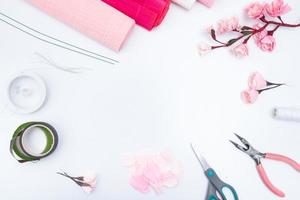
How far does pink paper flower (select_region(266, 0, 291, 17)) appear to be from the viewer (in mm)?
1053

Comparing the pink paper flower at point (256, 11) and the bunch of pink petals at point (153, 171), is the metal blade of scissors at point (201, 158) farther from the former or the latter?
the pink paper flower at point (256, 11)

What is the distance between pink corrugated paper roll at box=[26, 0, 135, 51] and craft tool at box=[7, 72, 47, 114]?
15 cm

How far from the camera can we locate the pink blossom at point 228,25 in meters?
1.06

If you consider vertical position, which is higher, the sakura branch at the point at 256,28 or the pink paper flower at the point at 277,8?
the pink paper flower at the point at 277,8

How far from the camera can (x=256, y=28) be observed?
1.08 m

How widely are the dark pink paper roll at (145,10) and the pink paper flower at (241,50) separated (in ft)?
0.58

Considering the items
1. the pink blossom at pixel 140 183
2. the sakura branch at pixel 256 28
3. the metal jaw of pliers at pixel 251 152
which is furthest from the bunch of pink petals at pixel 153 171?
the sakura branch at pixel 256 28

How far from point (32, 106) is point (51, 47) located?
0.44 feet

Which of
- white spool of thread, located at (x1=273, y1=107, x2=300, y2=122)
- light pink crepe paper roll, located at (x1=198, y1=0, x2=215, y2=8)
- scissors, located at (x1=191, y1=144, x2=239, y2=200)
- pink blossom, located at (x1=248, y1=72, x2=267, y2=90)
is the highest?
light pink crepe paper roll, located at (x1=198, y1=0, x2=215, y2=8)

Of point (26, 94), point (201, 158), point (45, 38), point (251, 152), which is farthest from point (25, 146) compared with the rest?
point (251, 152)

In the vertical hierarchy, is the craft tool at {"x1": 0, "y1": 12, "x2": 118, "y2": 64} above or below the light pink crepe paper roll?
below

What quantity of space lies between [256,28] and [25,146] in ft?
1.87

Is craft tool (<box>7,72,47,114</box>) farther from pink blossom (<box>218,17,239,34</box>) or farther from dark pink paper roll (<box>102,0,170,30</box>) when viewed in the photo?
pink blossom (<box>218,17,239,34</box>)

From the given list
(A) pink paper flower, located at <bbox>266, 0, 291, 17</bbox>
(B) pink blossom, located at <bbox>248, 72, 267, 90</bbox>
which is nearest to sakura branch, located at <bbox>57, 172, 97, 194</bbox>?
A: (B) pink blossom, located at <bbox>248, 72, 267, 90</bbox>
